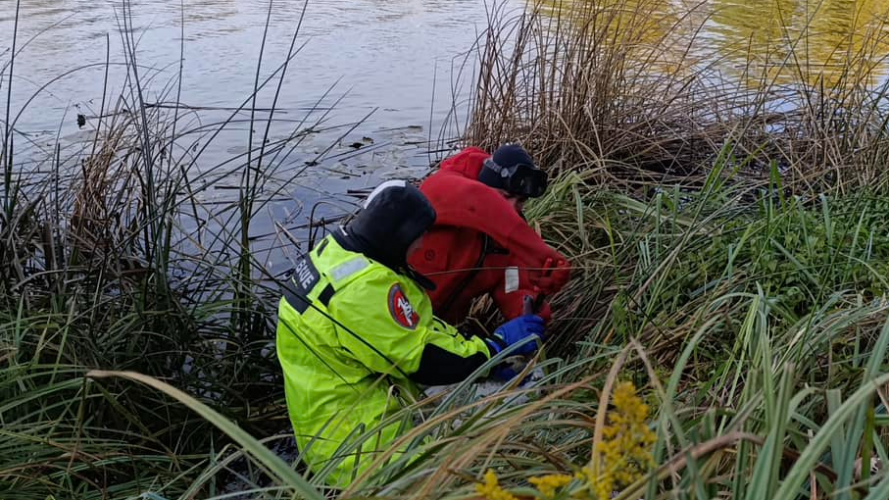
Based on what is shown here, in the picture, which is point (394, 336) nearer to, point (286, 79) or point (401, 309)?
point (401, 309)

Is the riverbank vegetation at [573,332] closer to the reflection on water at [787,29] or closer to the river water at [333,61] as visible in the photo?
the river water at [333,61]

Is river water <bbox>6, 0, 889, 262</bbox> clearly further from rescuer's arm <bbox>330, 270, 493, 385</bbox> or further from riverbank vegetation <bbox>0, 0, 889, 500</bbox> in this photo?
rescuer's arm <bbox>330, 270, 493, 385</bbox>

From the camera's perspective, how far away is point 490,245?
3.05 m

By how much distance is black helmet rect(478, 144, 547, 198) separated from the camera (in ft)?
10.3

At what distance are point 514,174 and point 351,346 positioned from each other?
115cm

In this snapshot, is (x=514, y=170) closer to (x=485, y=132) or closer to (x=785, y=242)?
(x=785, y=242)

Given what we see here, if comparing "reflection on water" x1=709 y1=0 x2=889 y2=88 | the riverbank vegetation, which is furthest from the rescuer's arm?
"reflection on water" x1=709 y1=0 x2=889 y2=88

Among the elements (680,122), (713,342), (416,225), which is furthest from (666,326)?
(680,122)

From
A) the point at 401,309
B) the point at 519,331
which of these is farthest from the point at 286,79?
the point at 401,309

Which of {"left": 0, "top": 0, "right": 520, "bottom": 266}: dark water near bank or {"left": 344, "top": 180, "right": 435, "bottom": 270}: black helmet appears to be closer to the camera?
{"left": 344, "top": 180, "right": 435, "bottom": 270}: black helmet

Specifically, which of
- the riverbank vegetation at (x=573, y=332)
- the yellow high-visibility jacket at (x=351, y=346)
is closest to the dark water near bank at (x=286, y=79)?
the riverbank vegetation at (x=573, y=332)

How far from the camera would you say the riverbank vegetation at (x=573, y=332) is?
4.01 feet

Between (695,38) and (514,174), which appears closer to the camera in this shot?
(514,174)

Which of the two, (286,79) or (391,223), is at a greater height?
(391,223)
